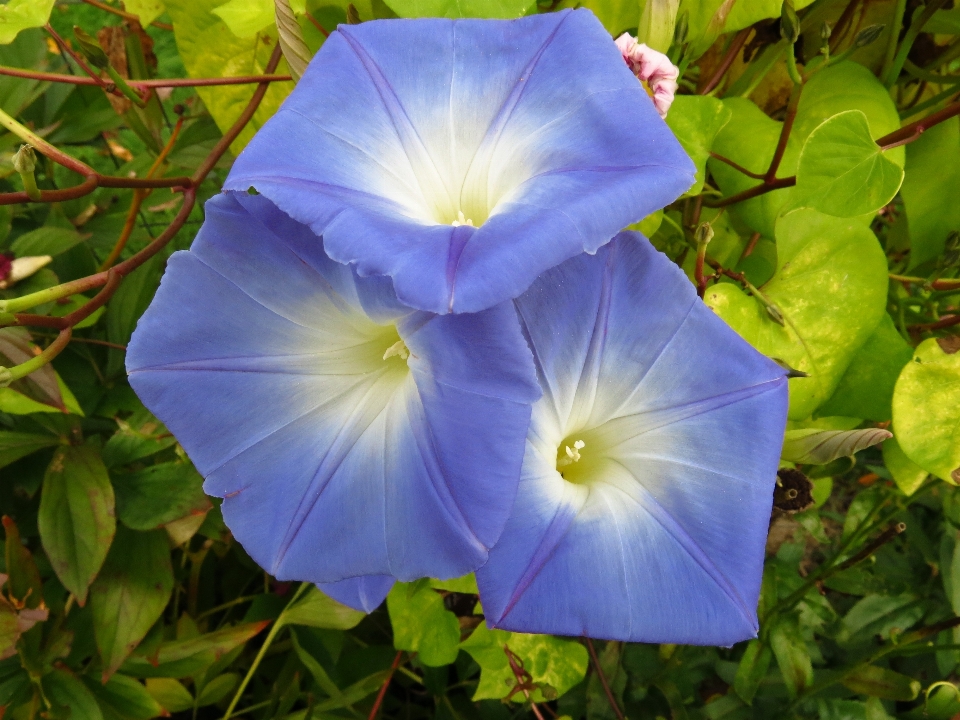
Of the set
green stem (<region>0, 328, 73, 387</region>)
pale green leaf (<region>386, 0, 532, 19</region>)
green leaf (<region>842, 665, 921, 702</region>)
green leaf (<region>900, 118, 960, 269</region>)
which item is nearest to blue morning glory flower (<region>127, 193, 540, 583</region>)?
green stem (<region>0, 328, 73, 387</region>)

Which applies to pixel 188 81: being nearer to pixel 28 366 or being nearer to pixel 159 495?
pixel 28 366

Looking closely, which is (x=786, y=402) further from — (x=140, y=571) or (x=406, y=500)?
(x=140, y=571)

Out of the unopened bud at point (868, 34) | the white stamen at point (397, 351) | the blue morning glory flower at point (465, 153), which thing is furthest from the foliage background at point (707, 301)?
the white stamen at point (397, 351)

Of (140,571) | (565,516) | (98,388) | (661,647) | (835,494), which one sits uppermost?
(565,516)

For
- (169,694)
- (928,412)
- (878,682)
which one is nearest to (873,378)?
(928,412)

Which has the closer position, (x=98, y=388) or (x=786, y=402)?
(x=786, y=402)

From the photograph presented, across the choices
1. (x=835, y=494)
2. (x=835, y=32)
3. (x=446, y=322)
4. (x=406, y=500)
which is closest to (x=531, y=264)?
(x=446, y=322)
